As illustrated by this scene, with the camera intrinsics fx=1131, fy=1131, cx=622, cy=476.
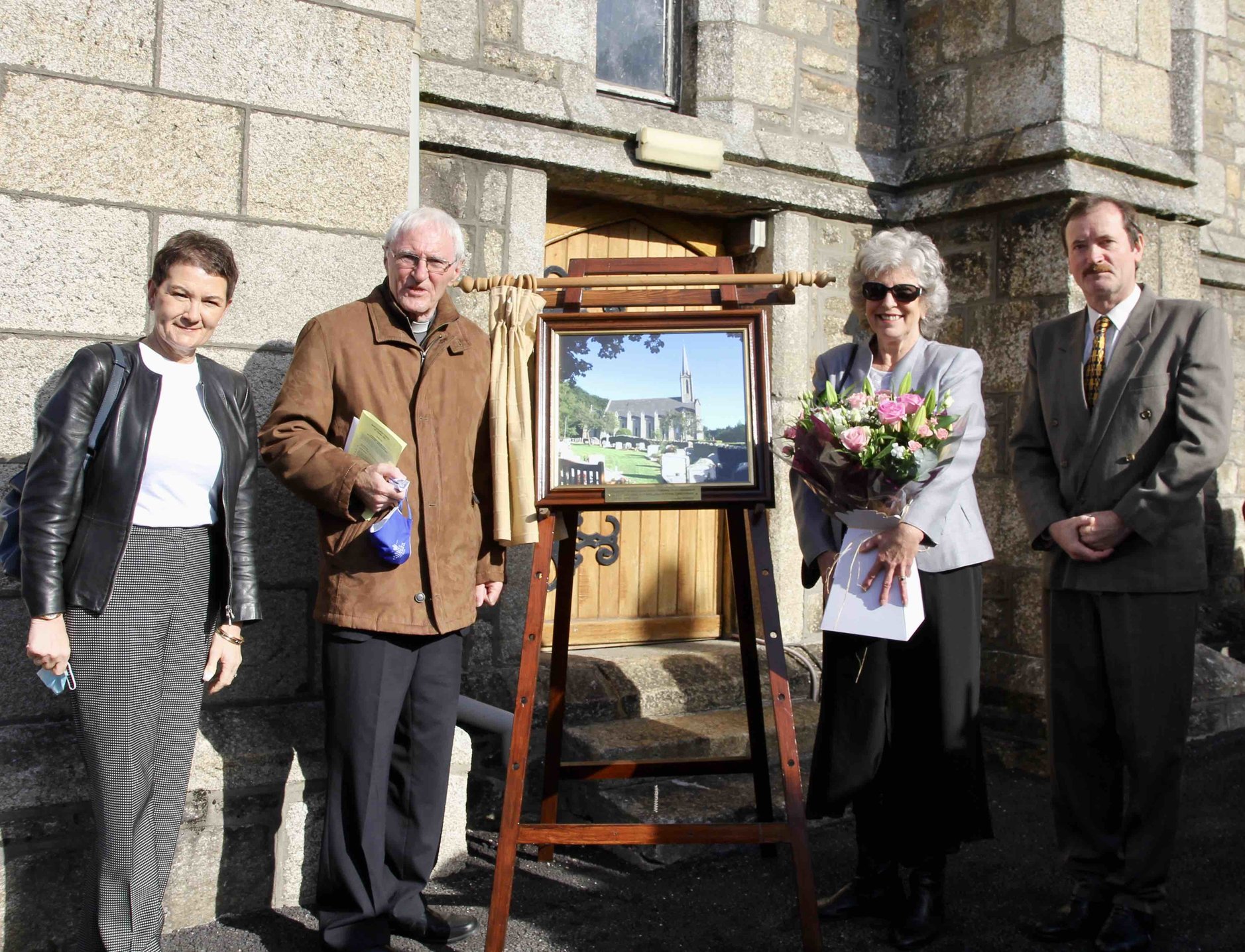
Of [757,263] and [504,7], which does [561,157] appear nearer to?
[504,7]

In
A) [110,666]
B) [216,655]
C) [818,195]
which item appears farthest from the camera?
[818,195]

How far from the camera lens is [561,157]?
475 centimetres

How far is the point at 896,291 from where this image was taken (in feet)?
10.4

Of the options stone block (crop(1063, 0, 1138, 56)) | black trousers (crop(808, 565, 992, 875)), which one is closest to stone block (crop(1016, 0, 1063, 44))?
stone block (crop(1063, 0, 1138, 56))

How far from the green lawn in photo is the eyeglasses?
606 millimetres

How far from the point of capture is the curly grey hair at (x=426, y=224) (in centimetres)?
305

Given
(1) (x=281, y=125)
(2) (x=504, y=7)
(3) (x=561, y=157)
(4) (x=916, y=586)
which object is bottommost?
(4) (x=916, y=586)

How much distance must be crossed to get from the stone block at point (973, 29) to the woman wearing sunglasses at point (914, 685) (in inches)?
109

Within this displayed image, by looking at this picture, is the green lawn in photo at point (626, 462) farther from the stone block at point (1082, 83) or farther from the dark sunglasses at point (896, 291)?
the stone block at point (1082, 83)

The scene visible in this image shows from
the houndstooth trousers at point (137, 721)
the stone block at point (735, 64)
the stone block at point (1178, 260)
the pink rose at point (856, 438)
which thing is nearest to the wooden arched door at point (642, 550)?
the stone block at point (735, 64)

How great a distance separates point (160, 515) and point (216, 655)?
1.37ft

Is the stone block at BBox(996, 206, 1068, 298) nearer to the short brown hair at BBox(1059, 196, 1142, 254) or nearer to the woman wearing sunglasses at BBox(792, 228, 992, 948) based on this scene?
the short brown hair at BBox(1059, 196, 1142, 254)

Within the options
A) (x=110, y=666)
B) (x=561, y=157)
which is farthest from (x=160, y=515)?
(x=561, y=157)

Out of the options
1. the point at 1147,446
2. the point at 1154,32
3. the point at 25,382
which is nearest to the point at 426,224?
the point at 25,382
